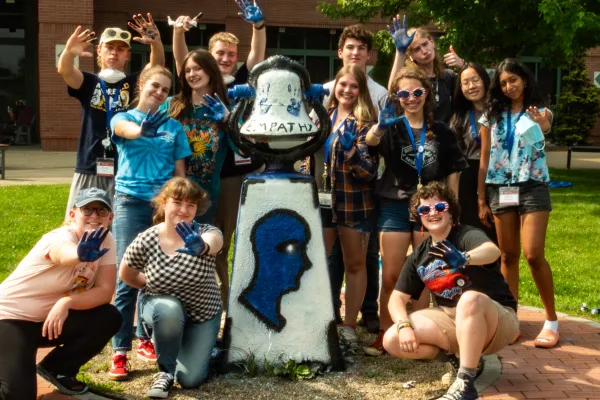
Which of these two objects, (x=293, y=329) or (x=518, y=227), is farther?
(x=518, y=227)

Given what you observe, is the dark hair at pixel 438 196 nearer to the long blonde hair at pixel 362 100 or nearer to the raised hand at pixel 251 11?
the long blonde hair at pixel 362 100

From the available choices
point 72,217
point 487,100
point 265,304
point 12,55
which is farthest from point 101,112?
point 12,55

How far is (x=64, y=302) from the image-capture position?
169 inches

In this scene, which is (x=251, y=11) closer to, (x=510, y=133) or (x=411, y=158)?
(x=411, y=158)

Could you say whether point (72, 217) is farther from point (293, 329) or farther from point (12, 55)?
point (12, 55)

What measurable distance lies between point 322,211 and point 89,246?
1.75 m

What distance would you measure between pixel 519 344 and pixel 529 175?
1.12m

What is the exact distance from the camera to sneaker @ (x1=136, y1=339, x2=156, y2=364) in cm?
513

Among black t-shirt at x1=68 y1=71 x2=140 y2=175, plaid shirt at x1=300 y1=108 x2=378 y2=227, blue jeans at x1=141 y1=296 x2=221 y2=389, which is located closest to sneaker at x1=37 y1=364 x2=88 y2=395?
blue jeans at x1=141 y1=296 x2=221 y2=389

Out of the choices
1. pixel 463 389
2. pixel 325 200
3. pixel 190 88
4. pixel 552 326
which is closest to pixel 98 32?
pixel 190 88

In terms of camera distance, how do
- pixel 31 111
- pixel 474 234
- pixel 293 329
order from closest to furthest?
pixel 474 234, pixel 293 329, pixel 31 111

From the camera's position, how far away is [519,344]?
18.4 ft

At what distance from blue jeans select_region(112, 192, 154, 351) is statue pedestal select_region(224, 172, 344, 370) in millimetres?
589

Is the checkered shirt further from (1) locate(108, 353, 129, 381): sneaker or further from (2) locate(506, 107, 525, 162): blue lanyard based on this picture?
(2) locate(506, 107, 525, 162): blue lanyard
